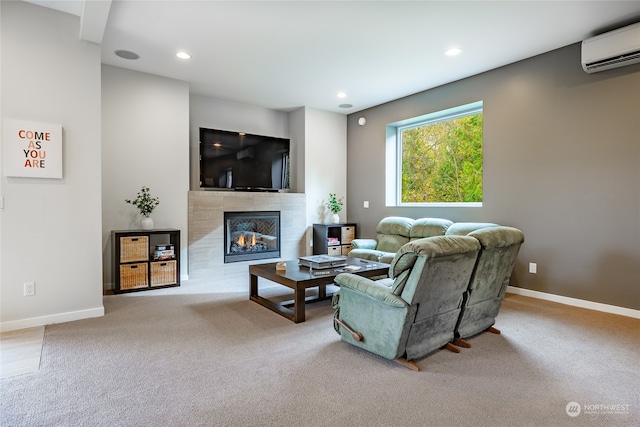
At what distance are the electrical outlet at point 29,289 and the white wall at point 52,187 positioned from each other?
3 cm

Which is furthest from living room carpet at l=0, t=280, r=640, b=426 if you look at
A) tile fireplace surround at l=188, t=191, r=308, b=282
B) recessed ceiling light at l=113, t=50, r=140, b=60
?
recessed ceiling light at l=113, t=50, r=140, b=60

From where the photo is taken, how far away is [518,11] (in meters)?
3.02

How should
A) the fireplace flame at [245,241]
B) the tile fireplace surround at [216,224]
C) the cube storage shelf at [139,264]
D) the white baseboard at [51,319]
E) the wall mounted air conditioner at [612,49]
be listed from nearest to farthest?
1. the white baseboard at [51,319]
2. the wall mounted air conditioner at [612,49]
3. the cube storage shelf at [139,264]
4. the tile fireplace surround at [216,224]
5. the fireplace flame at [245,241]

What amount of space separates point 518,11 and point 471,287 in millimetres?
2439

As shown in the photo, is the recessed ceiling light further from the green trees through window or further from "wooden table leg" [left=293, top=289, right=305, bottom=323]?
the green trees through window

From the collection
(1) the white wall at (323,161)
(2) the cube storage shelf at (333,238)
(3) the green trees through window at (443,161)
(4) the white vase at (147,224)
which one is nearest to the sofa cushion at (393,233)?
(3) the green trees through window at (443,161)

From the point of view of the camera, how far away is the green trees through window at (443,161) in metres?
4.80

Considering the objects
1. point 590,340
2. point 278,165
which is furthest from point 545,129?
point 278,165

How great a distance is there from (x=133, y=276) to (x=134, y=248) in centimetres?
34

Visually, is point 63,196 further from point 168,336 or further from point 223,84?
point 223,84

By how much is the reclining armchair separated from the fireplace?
3.68 metres

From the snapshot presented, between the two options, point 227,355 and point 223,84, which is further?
point 223,84

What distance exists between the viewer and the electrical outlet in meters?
2.96

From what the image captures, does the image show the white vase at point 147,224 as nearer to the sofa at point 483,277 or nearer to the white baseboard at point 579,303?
the sofa at point 483,277
